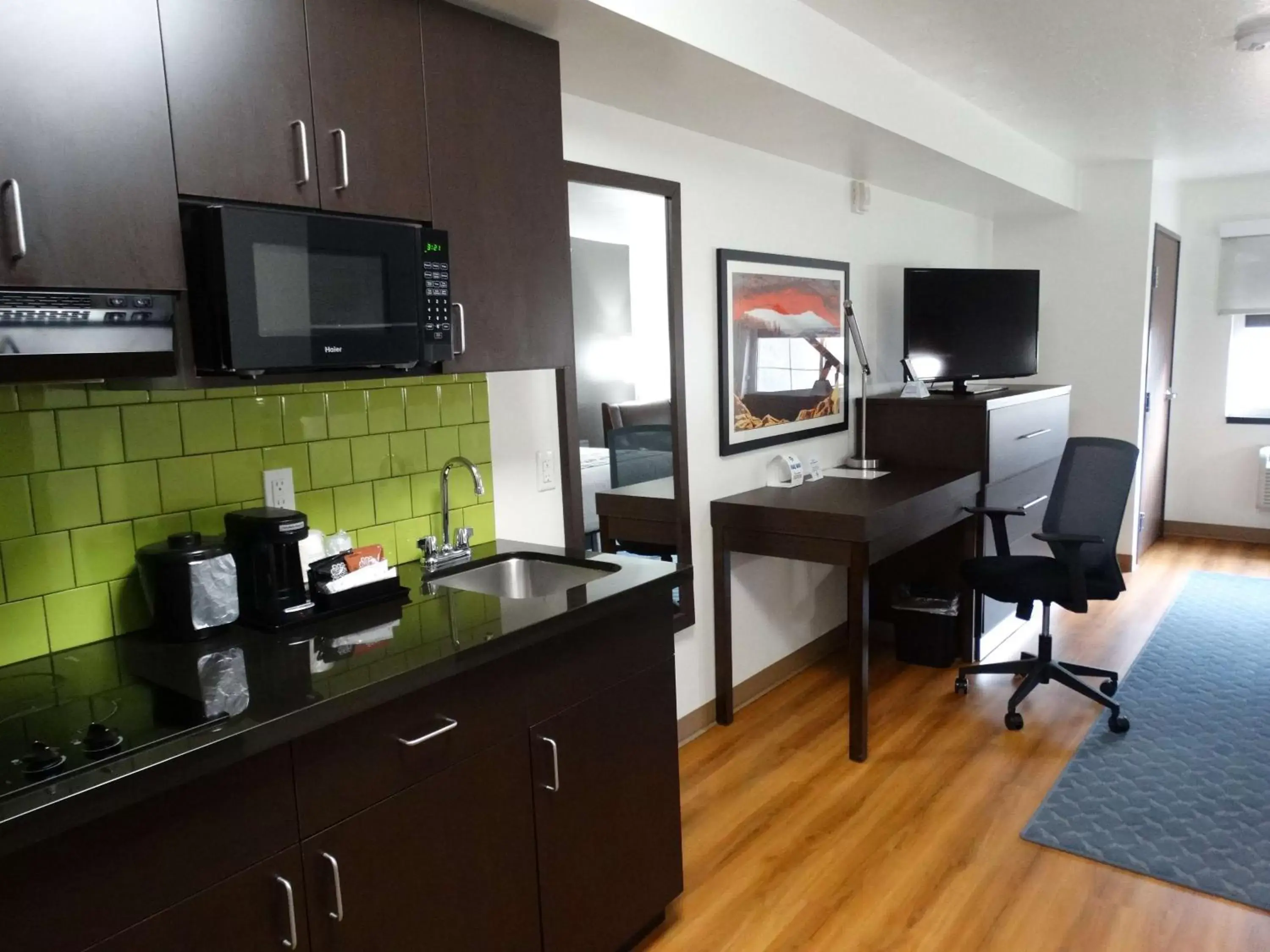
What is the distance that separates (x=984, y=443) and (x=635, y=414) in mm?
1768

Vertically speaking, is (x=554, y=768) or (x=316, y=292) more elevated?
(x=316, y=292)

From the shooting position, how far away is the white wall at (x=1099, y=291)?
17.0 feet

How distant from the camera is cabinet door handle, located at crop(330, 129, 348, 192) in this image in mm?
1669

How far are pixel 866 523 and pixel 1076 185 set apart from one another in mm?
3493

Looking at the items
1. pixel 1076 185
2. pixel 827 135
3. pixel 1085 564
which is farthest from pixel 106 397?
pixel 1076 185

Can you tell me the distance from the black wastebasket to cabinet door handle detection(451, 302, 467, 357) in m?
2.75

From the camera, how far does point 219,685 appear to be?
1.45 metres

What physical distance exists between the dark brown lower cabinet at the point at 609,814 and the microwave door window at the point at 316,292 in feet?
2.88

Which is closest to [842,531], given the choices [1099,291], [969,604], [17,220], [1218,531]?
[969,604]

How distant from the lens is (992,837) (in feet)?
8.63

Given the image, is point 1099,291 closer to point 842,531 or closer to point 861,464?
point 861,464

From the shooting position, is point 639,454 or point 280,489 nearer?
point 280,489

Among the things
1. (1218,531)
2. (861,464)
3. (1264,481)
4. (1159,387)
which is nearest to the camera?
(861,464)

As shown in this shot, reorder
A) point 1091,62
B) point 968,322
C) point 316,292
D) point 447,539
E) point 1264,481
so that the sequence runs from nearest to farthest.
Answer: point 316,292 → point 447,539 → point 1091,62 → point 968,322 → point 1264,481
